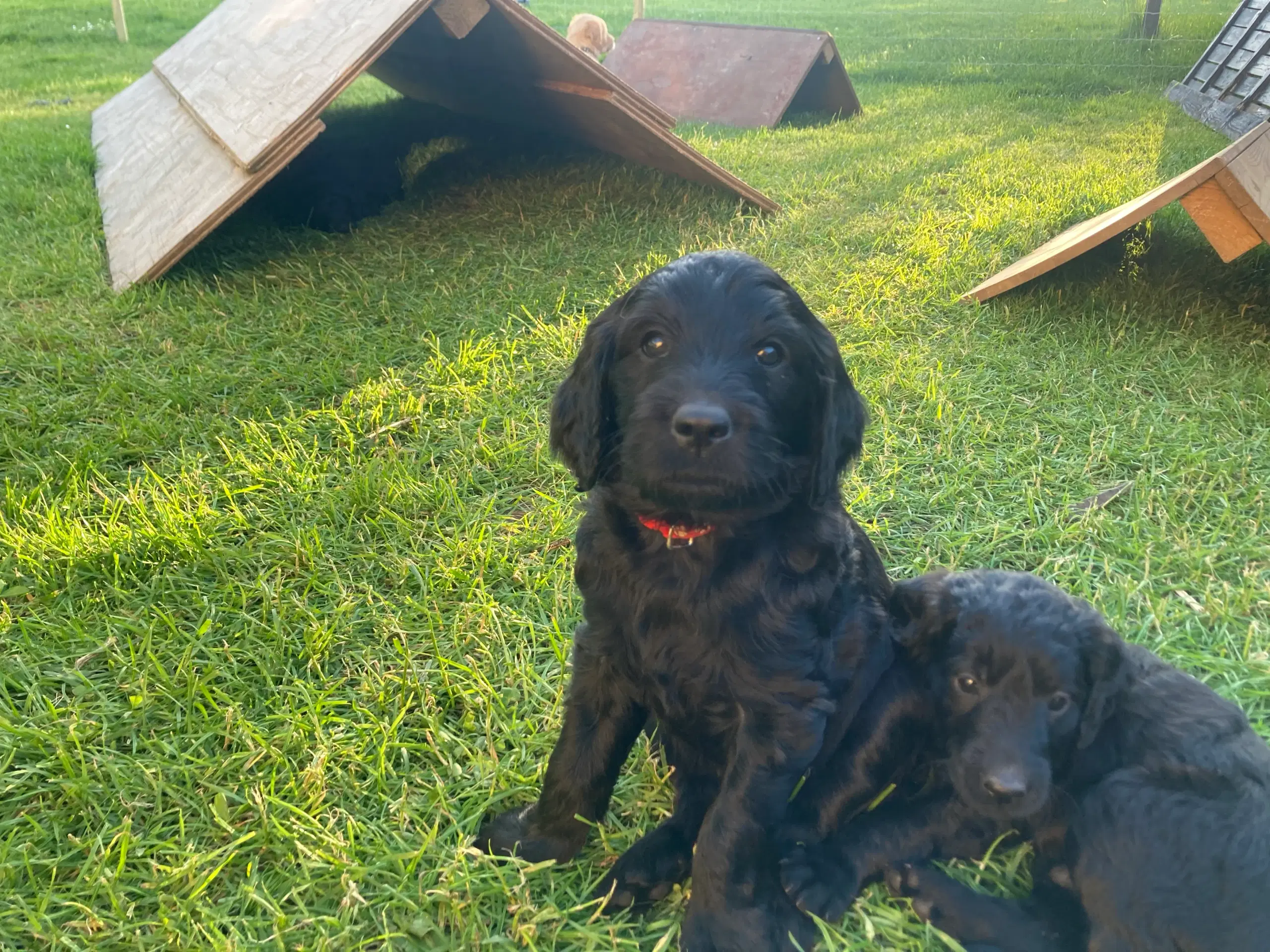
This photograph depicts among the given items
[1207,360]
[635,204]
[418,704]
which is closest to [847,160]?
[635,204]

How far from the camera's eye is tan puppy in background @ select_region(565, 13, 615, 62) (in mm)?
12664

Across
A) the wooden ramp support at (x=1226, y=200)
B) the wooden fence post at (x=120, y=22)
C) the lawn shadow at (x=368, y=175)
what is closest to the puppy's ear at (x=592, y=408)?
the wooden ramp support at (x=1226, y=200)

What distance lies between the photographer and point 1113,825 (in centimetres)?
177

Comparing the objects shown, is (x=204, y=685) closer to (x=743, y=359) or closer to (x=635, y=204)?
(x=743, y=359)

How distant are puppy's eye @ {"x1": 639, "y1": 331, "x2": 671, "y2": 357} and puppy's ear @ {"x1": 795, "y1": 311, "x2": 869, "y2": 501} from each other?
1.02 ft

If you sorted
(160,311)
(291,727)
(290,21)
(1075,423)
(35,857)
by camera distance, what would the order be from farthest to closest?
(290,21) → (160,311) → (1075,423) → (291,727) → (35,857)

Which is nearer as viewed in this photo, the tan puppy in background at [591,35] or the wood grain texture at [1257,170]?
the wood grain texture at [1257,170]

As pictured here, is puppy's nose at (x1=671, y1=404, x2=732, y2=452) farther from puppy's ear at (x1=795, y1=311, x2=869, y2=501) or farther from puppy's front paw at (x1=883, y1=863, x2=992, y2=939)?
puppy's front paw at (x1=883, y1=863, x2=992, y2=939)

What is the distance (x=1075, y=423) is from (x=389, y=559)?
272cm

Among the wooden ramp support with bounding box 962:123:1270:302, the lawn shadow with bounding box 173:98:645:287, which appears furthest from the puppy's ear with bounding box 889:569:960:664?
Answer: the lawn shadow with bounding box 173:98:645:287

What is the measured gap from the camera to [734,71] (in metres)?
9.66

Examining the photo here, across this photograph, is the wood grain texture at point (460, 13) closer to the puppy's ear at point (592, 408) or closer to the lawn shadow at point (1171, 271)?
the lawn shadow at point (1171, 271)

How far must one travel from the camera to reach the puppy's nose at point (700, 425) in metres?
1.62

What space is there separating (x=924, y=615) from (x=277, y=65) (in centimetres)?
513
